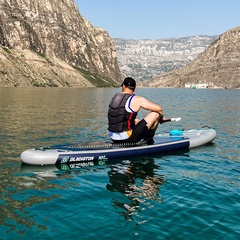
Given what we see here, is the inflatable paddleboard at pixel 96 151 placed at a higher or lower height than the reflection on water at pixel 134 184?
higher

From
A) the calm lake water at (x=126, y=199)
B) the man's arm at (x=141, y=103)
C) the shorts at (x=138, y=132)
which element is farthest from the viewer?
the shorts at (x=138, y=132)

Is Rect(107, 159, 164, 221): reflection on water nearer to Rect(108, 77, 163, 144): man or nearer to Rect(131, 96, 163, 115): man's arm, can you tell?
Rect(108, 77, 163, 144): man

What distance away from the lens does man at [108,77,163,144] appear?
12664 mm

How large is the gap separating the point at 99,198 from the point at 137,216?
1738 mm

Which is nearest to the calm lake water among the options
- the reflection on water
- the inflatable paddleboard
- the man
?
the reflection on water

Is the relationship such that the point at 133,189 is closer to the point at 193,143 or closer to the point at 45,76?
the point at 193,143

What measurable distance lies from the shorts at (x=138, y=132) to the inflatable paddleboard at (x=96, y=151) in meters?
0.23

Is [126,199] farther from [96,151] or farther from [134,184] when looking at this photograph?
[96,151]

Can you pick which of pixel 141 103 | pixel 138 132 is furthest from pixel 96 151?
pixel 141 103

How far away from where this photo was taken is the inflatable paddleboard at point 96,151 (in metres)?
12.7

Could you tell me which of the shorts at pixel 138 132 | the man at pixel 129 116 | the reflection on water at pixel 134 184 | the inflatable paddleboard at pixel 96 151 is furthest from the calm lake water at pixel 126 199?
the man at pixel 129 116

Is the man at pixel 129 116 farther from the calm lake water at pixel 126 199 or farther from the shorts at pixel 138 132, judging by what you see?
the calm lake water at pixel 126 199

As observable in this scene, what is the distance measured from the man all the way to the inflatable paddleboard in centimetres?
47

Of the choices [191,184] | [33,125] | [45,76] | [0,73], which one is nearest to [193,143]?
[191,184]
